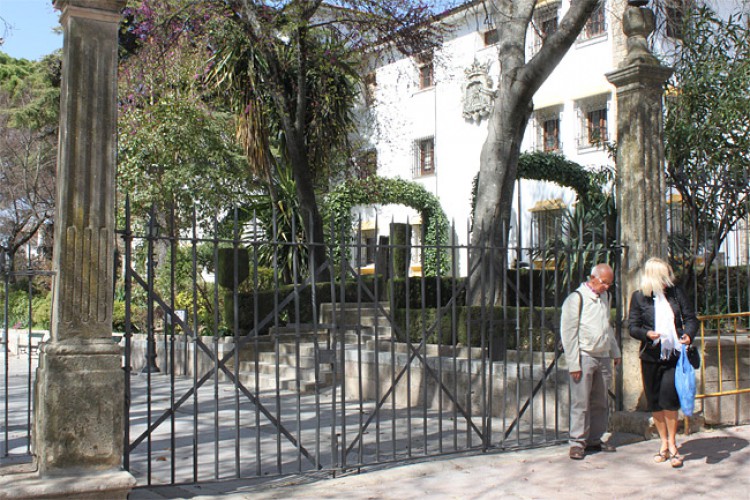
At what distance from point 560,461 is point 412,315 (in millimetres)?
5017

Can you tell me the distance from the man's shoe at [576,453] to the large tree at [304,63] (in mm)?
6415

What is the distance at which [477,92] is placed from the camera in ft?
85.2

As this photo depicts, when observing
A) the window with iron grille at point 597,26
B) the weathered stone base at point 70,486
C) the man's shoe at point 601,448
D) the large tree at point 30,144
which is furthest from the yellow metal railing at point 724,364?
the large tree at point 30,144

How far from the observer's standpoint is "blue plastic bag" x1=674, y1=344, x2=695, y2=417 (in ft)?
21.2

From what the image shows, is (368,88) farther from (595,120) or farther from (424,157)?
(424,157)

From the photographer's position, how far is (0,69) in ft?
113

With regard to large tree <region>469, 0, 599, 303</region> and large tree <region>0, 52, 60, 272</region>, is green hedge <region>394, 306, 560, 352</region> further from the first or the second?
large tree <region>0, 52, 60, 272</region>

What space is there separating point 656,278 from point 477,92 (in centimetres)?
1989

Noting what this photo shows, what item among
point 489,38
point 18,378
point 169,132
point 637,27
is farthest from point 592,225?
point 489,38

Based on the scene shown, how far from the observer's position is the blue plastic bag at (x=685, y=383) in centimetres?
647

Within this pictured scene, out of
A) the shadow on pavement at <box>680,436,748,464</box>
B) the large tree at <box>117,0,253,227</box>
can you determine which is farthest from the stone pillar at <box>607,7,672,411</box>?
the large tree at <box>117,0,253,227</box>

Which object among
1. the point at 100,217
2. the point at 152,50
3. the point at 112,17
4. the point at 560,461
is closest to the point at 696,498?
the point at 560,461

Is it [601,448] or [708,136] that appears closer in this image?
[601,448]

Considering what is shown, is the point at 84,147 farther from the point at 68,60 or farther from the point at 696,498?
the point at 696,498
